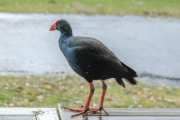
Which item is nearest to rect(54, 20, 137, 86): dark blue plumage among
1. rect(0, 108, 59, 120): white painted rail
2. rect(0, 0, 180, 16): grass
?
rect(0, 108, 59, 120): white painted rail

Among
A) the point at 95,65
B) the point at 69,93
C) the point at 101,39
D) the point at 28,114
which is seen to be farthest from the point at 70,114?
the point at 101,39

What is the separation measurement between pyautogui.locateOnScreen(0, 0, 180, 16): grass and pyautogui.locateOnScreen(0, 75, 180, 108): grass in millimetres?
8660

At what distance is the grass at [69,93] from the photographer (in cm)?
771

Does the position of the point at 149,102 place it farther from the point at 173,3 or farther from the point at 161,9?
the point at 173,3

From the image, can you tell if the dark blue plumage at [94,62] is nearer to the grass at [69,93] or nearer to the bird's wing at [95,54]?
the bird's wing at [95,54]

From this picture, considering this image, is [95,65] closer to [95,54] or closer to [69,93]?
[95,54]

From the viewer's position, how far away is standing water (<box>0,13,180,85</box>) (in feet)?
35.5

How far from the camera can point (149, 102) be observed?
7930 mm

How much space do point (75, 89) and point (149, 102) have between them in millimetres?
1036

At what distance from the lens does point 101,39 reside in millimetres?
13797

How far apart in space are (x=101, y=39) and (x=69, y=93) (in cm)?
572

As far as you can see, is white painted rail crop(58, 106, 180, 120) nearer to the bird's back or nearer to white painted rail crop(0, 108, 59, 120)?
white painted rail crop(0, 108, 59, 120)

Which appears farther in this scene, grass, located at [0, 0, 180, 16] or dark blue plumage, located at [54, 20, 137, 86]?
grass, located at [0, 0, 180, 16]

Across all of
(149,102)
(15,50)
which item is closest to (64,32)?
(149,102)
